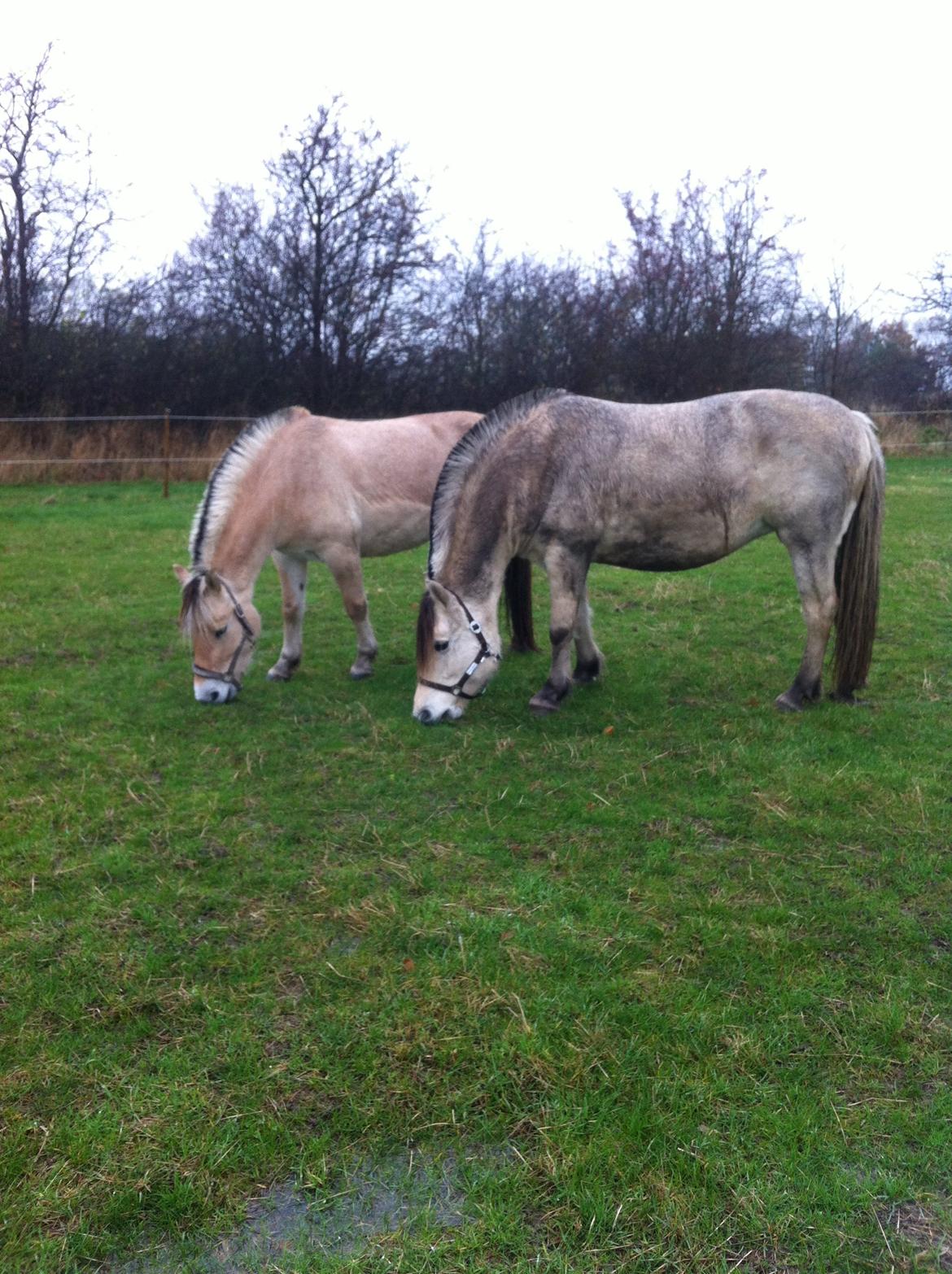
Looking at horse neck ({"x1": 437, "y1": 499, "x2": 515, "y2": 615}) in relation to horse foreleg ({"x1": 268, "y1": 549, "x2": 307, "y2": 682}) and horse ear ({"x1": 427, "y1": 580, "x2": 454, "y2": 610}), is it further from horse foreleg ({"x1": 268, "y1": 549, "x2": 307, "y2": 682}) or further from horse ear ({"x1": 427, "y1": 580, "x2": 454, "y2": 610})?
horse foreleg ({"x1": 268, "y1": 549, "x2": 307, "y2": 682})

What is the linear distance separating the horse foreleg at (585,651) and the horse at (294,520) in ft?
4.27

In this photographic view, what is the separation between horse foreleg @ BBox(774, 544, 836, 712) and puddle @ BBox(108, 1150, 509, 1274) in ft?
12.0

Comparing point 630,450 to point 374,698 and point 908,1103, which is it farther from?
point 908,1103

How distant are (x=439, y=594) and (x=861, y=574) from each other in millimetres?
2356

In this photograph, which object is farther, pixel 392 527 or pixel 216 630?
pixel 392 527

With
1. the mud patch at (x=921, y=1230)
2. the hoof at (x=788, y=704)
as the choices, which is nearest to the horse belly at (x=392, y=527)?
the hoof at (x=788, y=704)

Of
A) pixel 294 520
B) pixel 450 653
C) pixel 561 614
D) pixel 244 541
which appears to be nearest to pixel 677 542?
pixel 561 614

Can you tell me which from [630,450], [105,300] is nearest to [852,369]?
[105,300]

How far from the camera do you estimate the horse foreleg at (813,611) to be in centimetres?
498

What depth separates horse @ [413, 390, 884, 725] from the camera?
490cm

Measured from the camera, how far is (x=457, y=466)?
16.9 ft

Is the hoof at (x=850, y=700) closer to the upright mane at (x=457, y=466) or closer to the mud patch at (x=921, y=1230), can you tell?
the upright mane at (x=457, y=466)

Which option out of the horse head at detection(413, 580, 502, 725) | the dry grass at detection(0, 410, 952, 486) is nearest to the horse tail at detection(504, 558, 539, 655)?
the horse head at detection(413, 580, 502, 725)

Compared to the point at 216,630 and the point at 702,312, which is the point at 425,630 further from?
the point at 702,312
